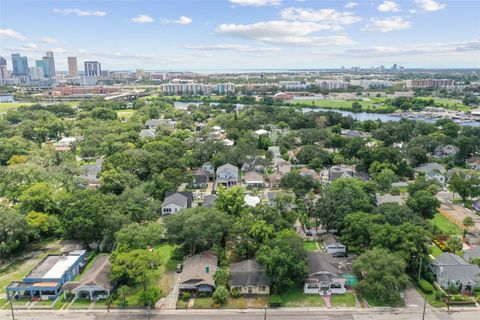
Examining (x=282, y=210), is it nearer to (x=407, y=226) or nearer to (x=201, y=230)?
(x=201, y=230)

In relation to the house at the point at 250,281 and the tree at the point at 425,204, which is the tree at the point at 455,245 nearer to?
the tree at the point at 425,204

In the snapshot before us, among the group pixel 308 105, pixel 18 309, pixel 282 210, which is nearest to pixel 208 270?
pixel 282 210

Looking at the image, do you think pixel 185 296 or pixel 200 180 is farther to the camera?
pixel 200 180

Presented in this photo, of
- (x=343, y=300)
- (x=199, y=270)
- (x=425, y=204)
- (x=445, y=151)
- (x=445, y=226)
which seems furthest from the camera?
(x=445, y=151)

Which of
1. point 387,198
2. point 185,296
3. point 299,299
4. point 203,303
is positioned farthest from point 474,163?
point 185,296

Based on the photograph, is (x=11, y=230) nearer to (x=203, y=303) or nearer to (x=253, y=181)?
(x=203, y=303)

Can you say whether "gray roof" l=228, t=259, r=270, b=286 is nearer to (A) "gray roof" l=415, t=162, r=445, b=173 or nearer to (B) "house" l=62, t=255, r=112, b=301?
(B) "house" l=62, t=255, r=112, b=301

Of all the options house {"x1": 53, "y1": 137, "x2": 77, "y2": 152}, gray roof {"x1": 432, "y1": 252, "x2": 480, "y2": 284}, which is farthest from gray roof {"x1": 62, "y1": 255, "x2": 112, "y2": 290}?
house {"x1": 53, "y1": 137, "x2": 77, "y2": 152}
